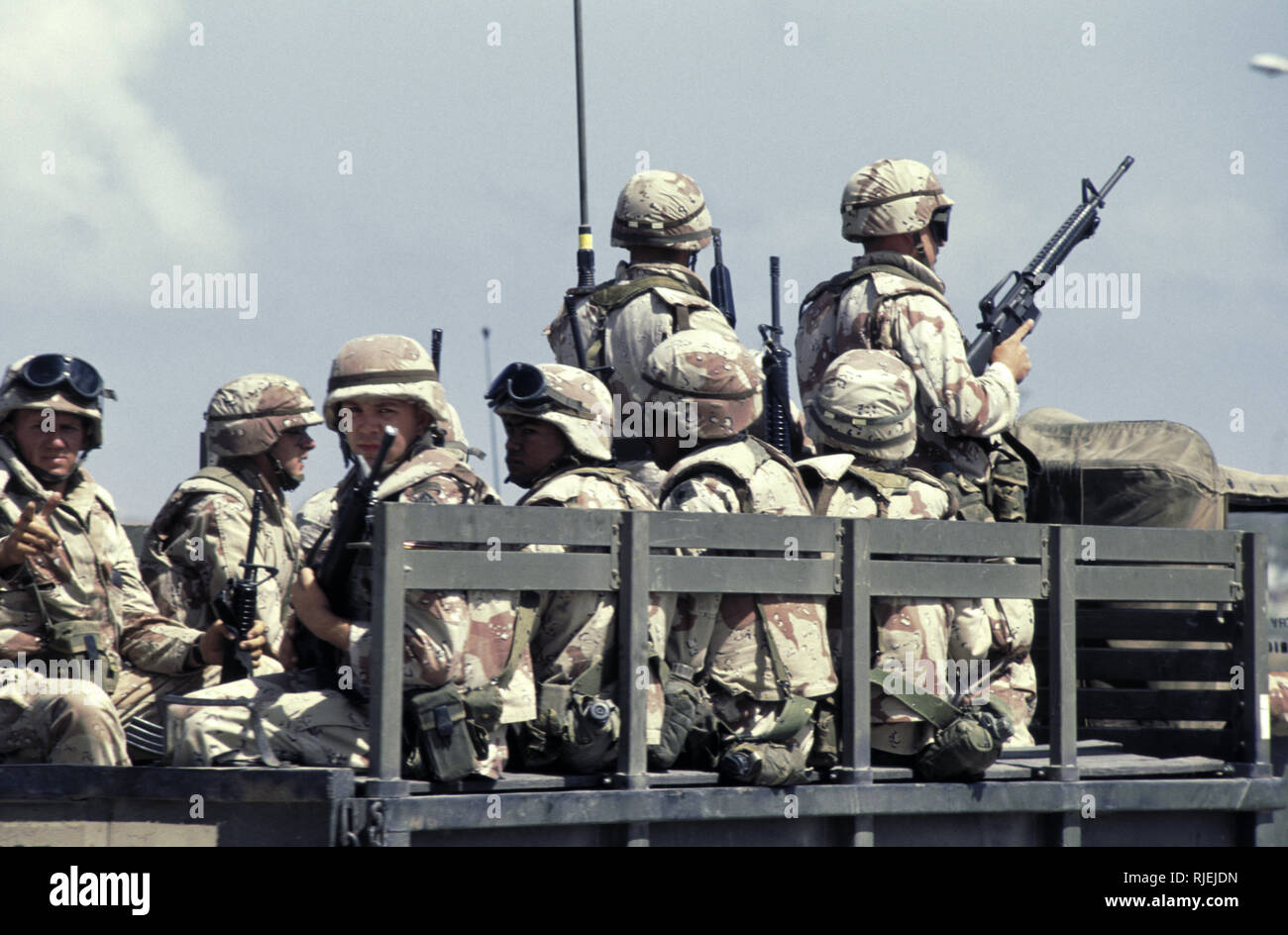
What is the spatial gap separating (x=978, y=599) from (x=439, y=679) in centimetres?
218

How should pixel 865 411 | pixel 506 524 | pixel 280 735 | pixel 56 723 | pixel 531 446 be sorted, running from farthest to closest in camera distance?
1. pixel 865 411
2. pixel 531 446
3. pixel 56 723
4. pixel 280 735
5. pixel 506 524

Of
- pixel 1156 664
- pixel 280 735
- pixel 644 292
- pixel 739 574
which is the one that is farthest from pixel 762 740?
pixel 644 292

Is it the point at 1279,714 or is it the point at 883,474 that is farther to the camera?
the point at 1279,714

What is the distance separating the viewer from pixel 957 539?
6.10 m

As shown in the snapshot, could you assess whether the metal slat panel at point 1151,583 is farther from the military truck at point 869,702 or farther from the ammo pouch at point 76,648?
the ammo pouch at point 76,648

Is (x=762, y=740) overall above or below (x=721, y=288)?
below

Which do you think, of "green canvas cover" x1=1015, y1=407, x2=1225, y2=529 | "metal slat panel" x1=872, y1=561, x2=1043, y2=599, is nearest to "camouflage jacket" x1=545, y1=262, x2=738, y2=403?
"green canvas cover" x1=1015, y1=407, x2=1225, y2=529

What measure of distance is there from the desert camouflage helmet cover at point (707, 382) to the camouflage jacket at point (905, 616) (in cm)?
38

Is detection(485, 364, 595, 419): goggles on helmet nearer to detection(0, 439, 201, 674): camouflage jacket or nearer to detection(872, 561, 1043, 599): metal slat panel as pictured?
detection(872, 561, 1043, 599): metal slat panel

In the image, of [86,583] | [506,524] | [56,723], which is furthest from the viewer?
[86,583]

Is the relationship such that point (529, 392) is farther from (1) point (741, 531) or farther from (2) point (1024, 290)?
(2) point (1024, 290)

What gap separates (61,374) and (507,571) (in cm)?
190

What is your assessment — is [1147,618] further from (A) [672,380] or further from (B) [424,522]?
(B) [424,522]
